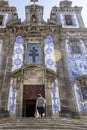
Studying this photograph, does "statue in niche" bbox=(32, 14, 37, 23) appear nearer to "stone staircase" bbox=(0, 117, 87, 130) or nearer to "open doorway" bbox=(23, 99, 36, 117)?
"open doorway" bbox=(23, 99, 36, 117)

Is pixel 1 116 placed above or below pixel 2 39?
below

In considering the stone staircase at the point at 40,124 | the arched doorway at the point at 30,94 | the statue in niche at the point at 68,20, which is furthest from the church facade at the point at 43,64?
the stone staircase at the point at 40,124

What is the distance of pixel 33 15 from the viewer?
23312 millimetres

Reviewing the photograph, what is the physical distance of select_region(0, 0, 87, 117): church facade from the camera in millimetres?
15789

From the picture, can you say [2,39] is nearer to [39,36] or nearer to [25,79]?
[39,36]

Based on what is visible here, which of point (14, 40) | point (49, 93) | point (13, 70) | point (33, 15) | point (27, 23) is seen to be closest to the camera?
point (49, 93)

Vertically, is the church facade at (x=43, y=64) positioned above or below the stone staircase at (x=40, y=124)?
above

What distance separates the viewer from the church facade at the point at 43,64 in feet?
51.8

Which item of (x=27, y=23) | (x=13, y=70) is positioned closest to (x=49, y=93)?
(x=13, y=70)

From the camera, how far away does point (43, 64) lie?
1775 centimetres

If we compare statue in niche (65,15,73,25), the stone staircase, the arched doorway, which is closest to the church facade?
the arched doorway

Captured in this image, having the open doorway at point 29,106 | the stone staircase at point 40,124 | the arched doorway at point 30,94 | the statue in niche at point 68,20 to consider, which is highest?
the statue in niche at point 68,20

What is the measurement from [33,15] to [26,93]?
9.67m

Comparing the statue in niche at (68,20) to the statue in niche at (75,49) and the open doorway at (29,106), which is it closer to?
the statue in niche at (75,49)
